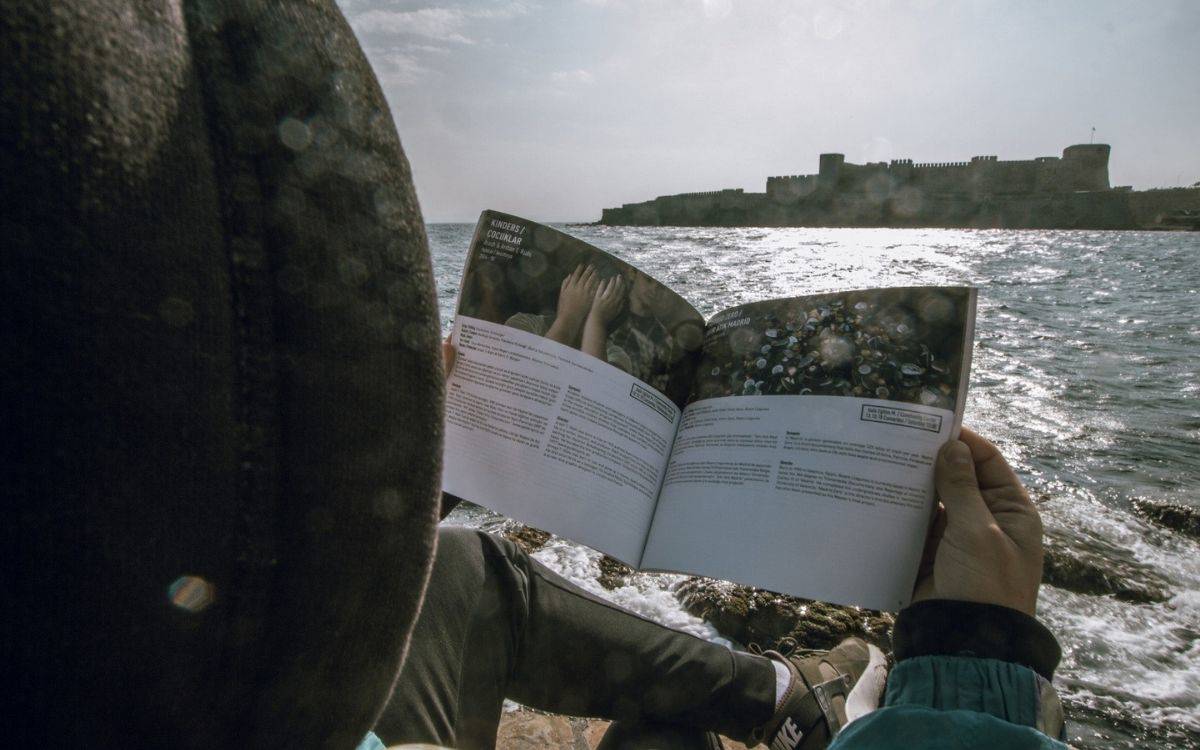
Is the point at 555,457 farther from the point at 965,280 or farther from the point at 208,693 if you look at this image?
the point at 965,280

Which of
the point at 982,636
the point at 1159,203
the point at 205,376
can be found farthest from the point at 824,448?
the point at 1159,203

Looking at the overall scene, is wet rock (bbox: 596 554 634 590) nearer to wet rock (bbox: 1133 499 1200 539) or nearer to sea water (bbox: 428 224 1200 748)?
sea water (bbox: 428 224 1200 748)

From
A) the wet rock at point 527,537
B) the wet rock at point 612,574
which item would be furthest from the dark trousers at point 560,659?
the wet rock at point 527,537

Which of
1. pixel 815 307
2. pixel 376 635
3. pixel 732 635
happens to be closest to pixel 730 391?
pixel 815 307

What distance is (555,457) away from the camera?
0.77m

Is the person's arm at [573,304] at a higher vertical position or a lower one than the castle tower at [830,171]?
lower

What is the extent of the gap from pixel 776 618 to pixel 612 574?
0.36 m

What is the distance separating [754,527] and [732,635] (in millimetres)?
705

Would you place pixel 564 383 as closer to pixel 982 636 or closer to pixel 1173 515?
pixel 982 636

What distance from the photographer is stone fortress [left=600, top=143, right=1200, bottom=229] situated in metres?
25.3

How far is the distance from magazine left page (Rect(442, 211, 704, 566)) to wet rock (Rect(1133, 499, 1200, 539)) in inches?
66.1

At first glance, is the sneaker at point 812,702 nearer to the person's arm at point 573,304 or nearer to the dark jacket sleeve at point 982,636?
the dark jacket sleeve at point 982,636

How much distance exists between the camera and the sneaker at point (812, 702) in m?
0.94

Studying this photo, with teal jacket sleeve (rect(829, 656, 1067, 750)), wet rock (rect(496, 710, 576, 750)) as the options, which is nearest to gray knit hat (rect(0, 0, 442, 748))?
teal jacket sleeve (rect(829, 656, 1067, 750))
